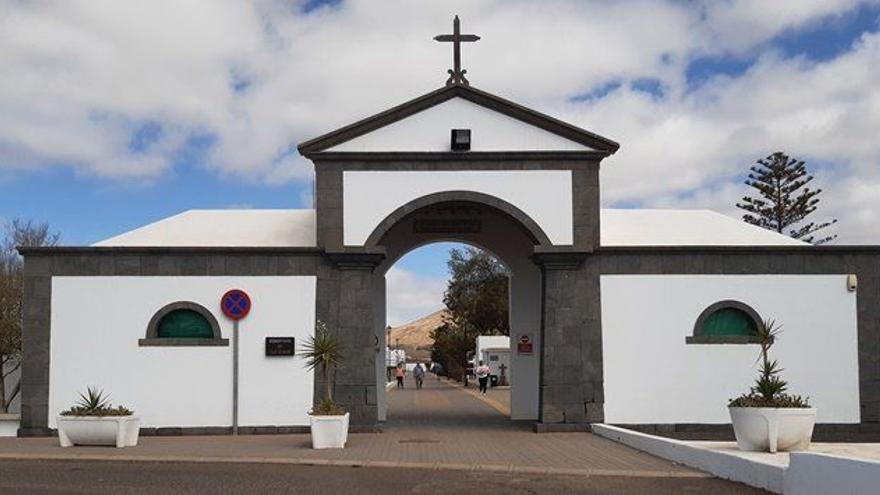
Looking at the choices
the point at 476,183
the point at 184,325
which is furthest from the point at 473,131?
the point at 184,325

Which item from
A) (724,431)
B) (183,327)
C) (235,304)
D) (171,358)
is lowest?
(724,431)

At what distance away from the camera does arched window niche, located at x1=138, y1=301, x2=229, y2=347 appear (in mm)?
19328

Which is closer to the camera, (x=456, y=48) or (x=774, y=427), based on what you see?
(x=774, y=427)

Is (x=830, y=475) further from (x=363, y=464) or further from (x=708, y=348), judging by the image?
A: (x=708, y=348)

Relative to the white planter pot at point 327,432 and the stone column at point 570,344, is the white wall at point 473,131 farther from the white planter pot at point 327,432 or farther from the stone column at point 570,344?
the white planter pot at point 327,432

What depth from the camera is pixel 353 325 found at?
19.5 m

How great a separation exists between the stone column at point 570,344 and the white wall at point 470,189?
1.92 ft

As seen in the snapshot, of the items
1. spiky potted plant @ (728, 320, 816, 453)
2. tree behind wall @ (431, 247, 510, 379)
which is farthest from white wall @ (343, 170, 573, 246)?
tree behind wall @ (431, 247, 510, 379)

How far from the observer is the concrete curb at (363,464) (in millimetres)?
13055

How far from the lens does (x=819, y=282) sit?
2003 centimetres

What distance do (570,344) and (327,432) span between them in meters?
5.44

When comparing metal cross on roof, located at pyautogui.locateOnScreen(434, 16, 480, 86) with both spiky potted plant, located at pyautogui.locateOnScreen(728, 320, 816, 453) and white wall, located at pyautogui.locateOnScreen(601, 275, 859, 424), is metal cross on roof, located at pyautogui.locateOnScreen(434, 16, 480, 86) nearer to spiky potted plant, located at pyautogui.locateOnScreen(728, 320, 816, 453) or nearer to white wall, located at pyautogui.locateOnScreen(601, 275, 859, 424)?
white wall, located at pyautogui.locateOnScreen(601, 275, 859, 424)

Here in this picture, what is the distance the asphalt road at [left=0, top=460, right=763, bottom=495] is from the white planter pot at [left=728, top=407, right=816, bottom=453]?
1478 mm

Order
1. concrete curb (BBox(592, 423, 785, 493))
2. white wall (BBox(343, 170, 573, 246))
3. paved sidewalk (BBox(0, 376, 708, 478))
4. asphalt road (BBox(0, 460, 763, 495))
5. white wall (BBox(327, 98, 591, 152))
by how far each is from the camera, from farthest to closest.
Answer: white wall (BBox(327, 98, 591, 152)) → white wall (BBox(343, 170, 573, 246)) → paved sidewalk (BBox(0, 376, 708, 478)) → asphalt road (BBox(0, 460, 763, 495)) → concrete curb (BBox(592, 423, 785, 493))
